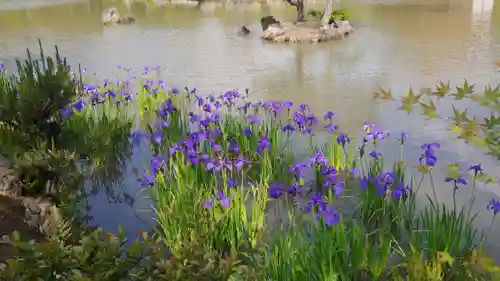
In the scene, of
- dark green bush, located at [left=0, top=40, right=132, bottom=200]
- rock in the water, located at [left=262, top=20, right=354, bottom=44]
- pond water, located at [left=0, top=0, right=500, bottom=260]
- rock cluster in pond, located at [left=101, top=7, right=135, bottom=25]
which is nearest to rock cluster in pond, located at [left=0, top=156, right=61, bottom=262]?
dark green bush, located at [left=0, top=40, right=132, bottom=200]

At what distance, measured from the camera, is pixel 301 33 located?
13.0 meters

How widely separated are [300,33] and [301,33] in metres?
0.02

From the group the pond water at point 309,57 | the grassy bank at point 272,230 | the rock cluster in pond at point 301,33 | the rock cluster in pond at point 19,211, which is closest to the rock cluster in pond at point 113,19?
the pond water at point 309,57

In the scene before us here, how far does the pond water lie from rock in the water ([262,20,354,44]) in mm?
400

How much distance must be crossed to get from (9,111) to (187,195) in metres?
1.52

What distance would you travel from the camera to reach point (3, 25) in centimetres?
1590

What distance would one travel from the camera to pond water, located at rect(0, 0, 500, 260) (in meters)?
5.10

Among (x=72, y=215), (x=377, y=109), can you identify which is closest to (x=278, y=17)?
(x=377, y=109)

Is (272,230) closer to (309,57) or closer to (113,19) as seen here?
(309,57)

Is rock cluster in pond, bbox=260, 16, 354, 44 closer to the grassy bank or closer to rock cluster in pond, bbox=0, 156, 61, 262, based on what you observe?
the grassy bank

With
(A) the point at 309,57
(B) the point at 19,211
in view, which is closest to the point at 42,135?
(B) the point at 19,211

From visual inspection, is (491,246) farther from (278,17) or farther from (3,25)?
(3,25)

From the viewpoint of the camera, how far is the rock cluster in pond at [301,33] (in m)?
12.9

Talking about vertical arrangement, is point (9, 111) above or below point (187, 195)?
above
